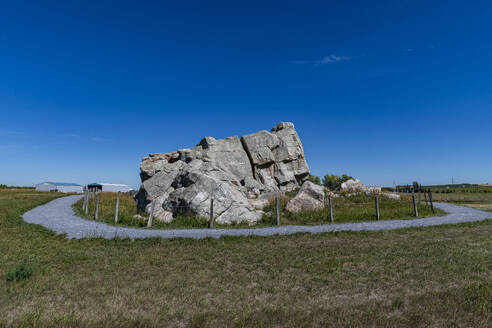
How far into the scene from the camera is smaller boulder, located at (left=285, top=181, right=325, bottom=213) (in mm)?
21688

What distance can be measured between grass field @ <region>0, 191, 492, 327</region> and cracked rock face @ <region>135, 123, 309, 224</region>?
10131 mm

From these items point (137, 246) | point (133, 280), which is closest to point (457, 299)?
point (133, 280)

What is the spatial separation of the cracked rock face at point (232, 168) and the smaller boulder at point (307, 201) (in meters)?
3.96

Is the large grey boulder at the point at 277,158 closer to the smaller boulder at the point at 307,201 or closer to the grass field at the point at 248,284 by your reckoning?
the smaller boulder at the point at 307,201

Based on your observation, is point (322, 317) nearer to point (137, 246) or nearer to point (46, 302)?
point (46, 302)

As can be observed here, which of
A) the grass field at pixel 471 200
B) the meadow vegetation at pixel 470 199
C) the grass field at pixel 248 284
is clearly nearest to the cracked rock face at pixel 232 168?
the grass field at pixel 248 284

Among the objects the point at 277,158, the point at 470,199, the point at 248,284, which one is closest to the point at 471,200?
the point at 470,199

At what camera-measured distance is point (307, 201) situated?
22.4m

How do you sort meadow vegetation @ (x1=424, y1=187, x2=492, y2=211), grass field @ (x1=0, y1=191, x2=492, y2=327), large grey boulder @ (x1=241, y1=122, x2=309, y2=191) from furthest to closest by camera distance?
large grey boulder @ (x1=241, y1=122, x2=309, y2=191) < meadow vegetation @ (x1=424, y1=187, x2=492, y2=211) < grass field @ (x1=0, y1=191, x2=492, y2=327)

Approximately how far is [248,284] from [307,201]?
16688mm

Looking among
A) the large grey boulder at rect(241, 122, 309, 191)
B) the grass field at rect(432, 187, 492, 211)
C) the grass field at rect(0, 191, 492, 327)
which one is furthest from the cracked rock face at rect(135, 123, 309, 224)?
the grass field at rect(432, 187, 492, 211)

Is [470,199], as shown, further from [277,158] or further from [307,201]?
[307,201]

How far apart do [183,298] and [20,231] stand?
13186 mm

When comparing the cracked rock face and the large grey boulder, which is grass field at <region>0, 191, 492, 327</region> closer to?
the cracked rock face
